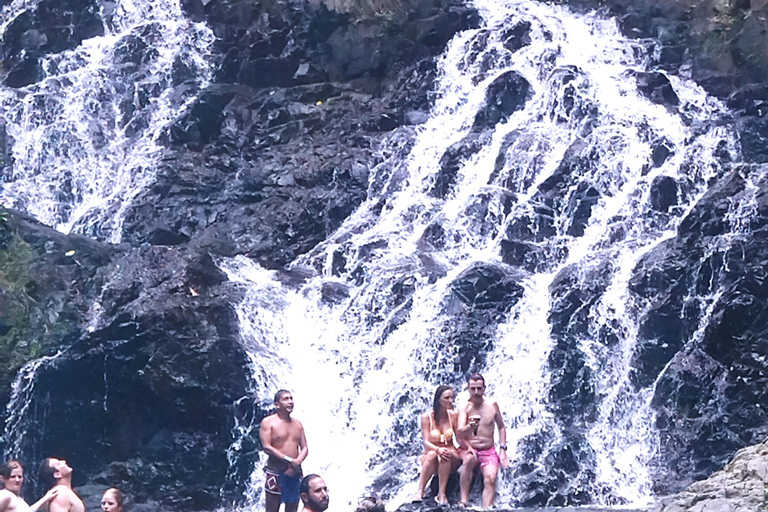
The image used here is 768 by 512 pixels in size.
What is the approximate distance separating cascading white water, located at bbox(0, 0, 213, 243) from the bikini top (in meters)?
12.1

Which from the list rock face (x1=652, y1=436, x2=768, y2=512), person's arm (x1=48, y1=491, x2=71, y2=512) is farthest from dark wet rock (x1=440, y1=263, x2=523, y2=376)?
person's arm (x1=48, y1=491, x2=71, y2=512)

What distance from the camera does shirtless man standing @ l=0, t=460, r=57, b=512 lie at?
8.93 metres

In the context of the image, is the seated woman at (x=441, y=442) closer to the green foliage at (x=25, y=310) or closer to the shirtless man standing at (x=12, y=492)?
the shirtless man standing at (x=12, y=492)

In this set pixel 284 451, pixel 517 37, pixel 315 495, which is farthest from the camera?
pixel 517 37

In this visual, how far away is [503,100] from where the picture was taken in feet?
76.0

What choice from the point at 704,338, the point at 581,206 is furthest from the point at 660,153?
the point at 704,338

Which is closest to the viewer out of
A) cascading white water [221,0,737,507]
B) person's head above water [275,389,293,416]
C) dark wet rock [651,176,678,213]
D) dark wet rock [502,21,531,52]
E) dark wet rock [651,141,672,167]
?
person's head above water [275,389,293,416]

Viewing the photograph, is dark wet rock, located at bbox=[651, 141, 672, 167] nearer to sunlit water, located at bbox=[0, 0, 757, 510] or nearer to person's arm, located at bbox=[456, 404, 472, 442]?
sunlit water, located at bbox=[0, 0, 757, 510]

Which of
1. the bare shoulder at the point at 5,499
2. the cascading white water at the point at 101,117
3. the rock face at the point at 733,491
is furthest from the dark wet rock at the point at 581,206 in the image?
the bare shoulder at the point at 5,499

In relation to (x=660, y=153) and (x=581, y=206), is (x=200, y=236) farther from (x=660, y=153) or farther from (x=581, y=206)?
(x=660, y=153)

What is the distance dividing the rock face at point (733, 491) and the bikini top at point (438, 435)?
2908mm

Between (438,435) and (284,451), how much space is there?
165 centimetres

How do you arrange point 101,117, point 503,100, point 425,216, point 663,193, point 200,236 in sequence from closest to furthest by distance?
1. point 663,193
2. point 425,216
3. point 200,236
4. point 503,100
5. point 101,117

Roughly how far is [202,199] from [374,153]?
3.58 metres
